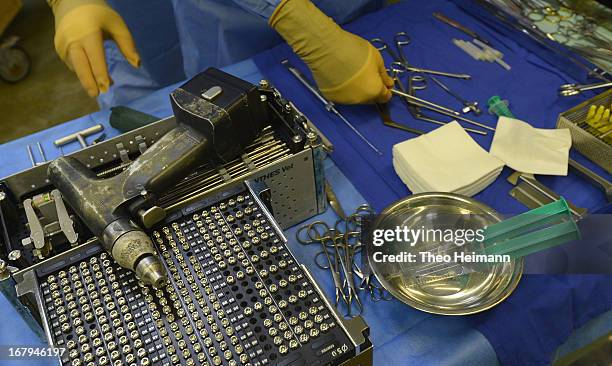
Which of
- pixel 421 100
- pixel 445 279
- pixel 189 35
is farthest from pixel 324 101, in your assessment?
pixel 445 279

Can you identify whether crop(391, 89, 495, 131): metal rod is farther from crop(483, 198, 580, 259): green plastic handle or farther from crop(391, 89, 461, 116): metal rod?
crop(483, 198, 580, 259): green plastic handle

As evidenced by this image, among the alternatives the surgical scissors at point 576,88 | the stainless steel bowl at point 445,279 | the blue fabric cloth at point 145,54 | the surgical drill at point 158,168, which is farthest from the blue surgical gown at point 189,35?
the stainless steel bowl at point 445,279

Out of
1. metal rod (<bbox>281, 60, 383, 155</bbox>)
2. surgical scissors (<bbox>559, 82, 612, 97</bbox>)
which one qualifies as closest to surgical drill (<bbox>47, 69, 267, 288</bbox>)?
metal rod (<bbox>281, 60, 383, 155</bbox>)

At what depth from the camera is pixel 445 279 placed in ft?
2.68

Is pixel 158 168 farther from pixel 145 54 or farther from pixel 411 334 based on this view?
pixel 145 54

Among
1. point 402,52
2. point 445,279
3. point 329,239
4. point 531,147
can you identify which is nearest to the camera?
point 445,279

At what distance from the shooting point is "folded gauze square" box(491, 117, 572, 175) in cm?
102

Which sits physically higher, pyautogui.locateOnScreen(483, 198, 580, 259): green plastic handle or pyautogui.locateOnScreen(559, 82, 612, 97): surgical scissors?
pyautogui.locateOnScreen(483, 198, 580, 259): green plastic handle

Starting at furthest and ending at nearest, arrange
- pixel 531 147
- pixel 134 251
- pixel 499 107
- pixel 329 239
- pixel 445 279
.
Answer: pixel 499 107
pixel 531 147
pixel 329 239
pixel 445 279
pixel 134 251

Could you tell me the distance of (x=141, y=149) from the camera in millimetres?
917

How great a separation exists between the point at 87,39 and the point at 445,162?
0.84m

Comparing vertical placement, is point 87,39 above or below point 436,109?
above

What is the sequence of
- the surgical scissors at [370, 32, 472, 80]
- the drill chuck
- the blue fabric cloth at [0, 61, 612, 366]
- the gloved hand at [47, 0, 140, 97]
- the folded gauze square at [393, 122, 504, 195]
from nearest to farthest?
1. the drill chuck
2. the blue fabric cloth at [0, 61, 612, 366]
3. the folded gauze square at [393, 122, 504, 195]
4. the gloved hand at [47, 0, 140, 97]
5. the surgical scissors at [370, 32, 472, 80]

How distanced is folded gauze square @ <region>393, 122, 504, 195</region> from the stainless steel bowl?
0.08 meters
